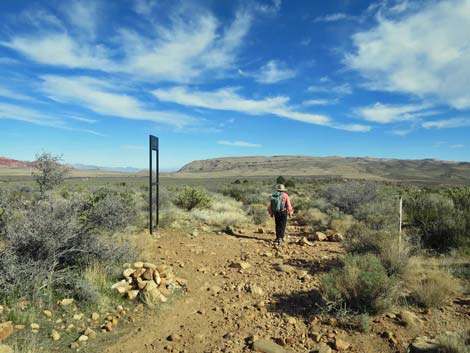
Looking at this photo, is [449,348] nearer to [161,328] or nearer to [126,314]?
[161,328]

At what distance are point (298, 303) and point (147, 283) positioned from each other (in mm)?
2488

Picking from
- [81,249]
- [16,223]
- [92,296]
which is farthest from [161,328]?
[16,223]

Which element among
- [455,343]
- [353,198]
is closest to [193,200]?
[353,198]

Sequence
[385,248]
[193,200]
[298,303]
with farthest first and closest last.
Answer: [193,200]
[385,248]
[298,303]

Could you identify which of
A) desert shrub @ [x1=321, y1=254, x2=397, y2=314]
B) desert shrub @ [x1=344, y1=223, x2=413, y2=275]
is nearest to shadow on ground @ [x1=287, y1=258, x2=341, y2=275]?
desert shrub @ [x1=344, y1=223, x2=413, y2=275]

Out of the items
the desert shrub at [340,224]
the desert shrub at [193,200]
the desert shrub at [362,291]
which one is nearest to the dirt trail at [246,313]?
the desert shrub at [362,291]

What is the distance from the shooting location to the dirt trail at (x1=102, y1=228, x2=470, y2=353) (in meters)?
4.16

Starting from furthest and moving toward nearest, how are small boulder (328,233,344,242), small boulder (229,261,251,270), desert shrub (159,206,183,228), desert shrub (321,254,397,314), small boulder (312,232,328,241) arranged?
desert shrub (159,206,183,228)
small boulder (312,232,328,241)
small boulder (328,233,344,242)
small boulder (229,261,251,270)
desert shrub (321,254,397,314)

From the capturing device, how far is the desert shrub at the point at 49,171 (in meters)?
12.6

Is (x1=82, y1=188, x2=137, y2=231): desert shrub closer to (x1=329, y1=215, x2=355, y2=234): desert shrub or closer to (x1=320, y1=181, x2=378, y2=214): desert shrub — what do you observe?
(x1=329, y1=215, x2=355, y2=234): desert shrub

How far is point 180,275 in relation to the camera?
6.71 meters

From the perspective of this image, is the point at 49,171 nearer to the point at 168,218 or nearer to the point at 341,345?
the point at 168,218

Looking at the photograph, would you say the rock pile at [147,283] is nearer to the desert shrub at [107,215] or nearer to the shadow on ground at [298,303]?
the desert shrub at [107,215]

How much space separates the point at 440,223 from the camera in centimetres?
911
